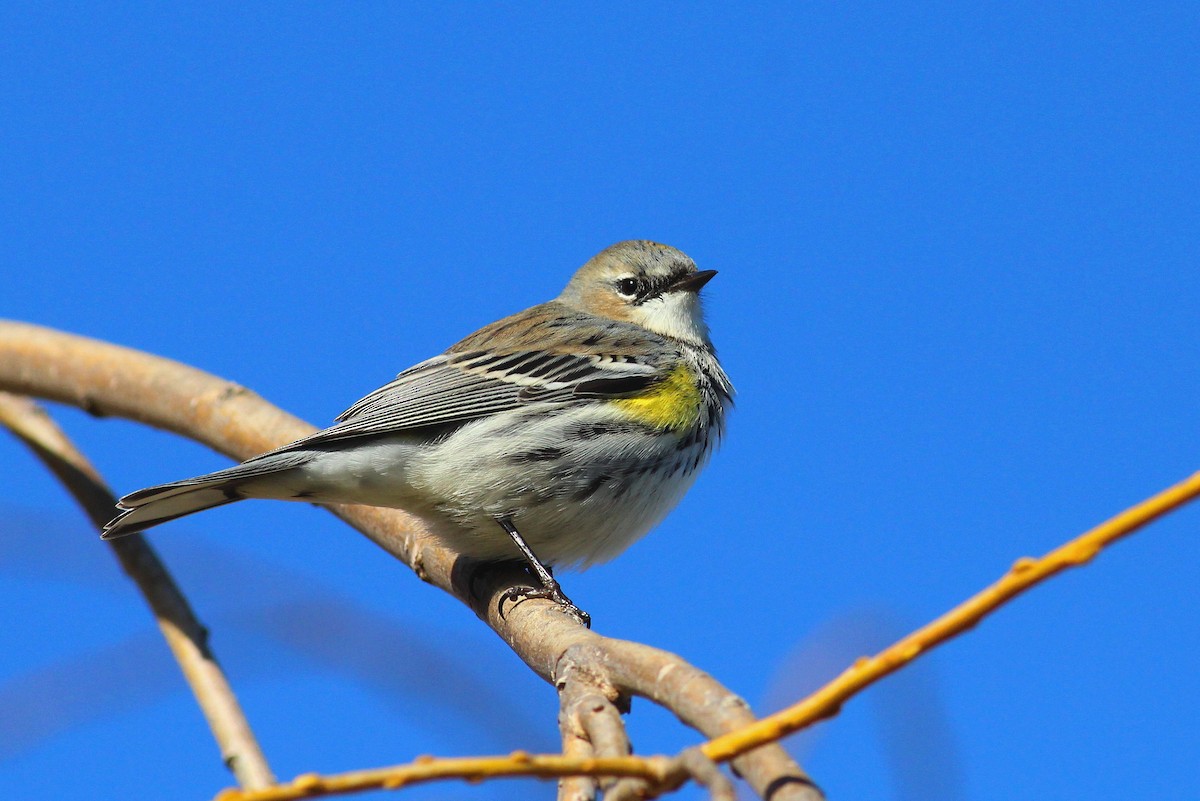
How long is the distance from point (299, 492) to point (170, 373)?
135cm

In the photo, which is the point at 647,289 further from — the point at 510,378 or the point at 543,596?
the point at 543,596

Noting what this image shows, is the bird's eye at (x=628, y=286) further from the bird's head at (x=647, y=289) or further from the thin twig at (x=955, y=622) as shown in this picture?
the thin twig at (x=955, y=622)

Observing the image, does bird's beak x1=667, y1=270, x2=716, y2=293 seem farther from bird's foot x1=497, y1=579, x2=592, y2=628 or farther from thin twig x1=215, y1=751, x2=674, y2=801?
thin twig x1=215, y1=751, x2=674, y2=801

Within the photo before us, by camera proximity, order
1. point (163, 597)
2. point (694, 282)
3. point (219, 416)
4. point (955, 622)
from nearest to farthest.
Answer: point (955, 622) < point (163, 597) < point (219, 416) < point (694, 282)

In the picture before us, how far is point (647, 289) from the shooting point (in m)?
7.83

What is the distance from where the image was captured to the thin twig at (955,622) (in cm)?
159

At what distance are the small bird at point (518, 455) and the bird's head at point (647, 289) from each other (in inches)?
30.6

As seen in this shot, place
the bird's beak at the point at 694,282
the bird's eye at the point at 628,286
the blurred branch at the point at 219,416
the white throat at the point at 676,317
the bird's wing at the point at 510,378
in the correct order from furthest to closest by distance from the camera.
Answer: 1. the bird's eye at the point at 628,286
2. the bird's beak at the point at 694,282
3. the white throat at the point at 676,317
4. the bird's wing at the point at 510,378
5. the blurred branch at the point at 219,416

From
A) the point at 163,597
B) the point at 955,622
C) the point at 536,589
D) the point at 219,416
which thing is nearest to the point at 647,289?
the point at 219,416

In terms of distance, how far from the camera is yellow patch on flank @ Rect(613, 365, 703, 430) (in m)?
6.02

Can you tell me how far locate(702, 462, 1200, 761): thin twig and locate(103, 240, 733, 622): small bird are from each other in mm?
3341

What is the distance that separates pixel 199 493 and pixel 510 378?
1.75 metres

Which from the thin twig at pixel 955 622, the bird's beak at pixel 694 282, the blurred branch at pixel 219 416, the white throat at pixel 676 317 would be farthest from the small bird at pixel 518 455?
the thin twig at pixel 955 622

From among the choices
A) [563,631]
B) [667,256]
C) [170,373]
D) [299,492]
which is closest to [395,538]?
[299,492]
